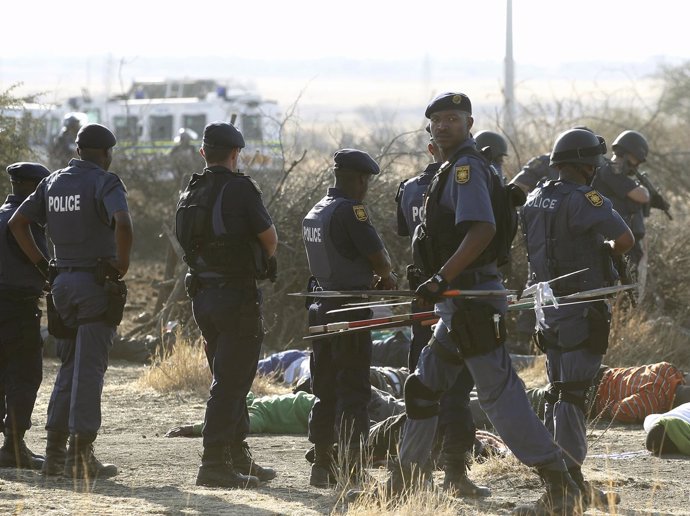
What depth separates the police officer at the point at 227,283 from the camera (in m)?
6.72

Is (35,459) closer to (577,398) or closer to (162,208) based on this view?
(577,398)

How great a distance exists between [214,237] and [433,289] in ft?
5.16

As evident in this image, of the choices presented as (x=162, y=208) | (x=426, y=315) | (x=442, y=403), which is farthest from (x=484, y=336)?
(x=162, y=208)

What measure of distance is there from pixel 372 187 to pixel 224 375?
6395mm

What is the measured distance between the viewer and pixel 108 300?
7.01 meters

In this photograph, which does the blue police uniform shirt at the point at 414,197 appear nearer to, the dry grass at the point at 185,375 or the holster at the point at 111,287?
the holster at the point at 111,287

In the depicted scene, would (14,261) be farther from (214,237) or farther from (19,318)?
(214,237)

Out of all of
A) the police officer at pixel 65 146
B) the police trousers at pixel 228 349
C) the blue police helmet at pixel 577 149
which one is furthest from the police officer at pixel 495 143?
the police officer at pixel 65 146

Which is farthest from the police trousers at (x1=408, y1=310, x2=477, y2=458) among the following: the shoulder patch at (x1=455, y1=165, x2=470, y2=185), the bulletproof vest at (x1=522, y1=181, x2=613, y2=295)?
the shoulder patch at (x1=455, y1=165, x2=470, y2=185)

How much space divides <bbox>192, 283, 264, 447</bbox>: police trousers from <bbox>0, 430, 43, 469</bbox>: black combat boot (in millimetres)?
1222

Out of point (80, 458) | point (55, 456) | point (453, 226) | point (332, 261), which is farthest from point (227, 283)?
point (453, 226)

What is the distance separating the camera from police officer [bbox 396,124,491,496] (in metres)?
6.59

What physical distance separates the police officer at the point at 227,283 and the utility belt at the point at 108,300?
41 centimetres

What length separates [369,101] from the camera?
5157 inches
